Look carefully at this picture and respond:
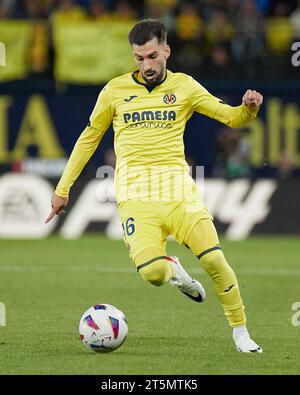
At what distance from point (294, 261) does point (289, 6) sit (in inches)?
312

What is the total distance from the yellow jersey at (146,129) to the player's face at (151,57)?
21 cm

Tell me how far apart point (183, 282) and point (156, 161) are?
1272 millimetres

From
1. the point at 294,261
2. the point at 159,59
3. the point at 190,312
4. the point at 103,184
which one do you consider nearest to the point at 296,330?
the point at 190,312

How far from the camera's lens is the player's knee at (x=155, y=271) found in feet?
27.7

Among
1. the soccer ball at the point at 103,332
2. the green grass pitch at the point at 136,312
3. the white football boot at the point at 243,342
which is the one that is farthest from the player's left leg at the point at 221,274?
the soccer ball at the point at 103,332

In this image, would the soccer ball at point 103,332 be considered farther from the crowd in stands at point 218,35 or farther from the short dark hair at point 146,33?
the crowd in stands at point 218,35

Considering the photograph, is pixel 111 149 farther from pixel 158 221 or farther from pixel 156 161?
pixel 158 221

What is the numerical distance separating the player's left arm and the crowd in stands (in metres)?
13.7

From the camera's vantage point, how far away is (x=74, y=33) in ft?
73.0

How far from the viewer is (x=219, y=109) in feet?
28.7

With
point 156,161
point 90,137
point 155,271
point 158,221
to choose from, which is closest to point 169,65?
point 90,137

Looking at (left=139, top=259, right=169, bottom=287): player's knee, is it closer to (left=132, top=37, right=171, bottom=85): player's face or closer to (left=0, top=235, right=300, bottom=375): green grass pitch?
(left=0, top=235, right=300, bottom=375): green grass pitch

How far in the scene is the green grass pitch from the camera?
7926 mm

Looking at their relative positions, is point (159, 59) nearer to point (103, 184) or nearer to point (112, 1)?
point (103, 184)
